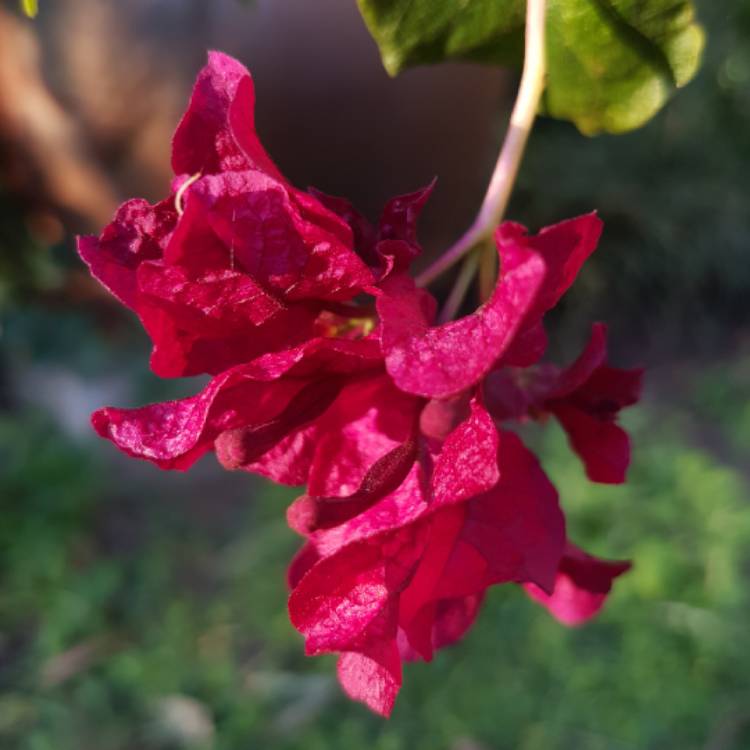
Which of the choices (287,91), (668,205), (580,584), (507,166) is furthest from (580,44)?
(668,205)

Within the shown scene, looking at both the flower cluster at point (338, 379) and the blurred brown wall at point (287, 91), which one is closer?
the flower cluster at point (338, 379)

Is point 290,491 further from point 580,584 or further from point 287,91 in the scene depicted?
point 580,584

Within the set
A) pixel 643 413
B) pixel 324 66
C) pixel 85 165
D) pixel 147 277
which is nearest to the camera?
pixel 147 277

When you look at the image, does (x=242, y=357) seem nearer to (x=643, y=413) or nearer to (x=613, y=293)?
(x=643, y=413)

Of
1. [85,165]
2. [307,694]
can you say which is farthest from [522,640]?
[85,165]

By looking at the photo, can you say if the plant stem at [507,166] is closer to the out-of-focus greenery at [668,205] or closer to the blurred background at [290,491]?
the blurred background at [290,491]

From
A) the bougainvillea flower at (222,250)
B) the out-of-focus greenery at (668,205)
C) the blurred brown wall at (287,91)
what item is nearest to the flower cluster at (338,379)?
the bougainvillea flower at (222,250)
